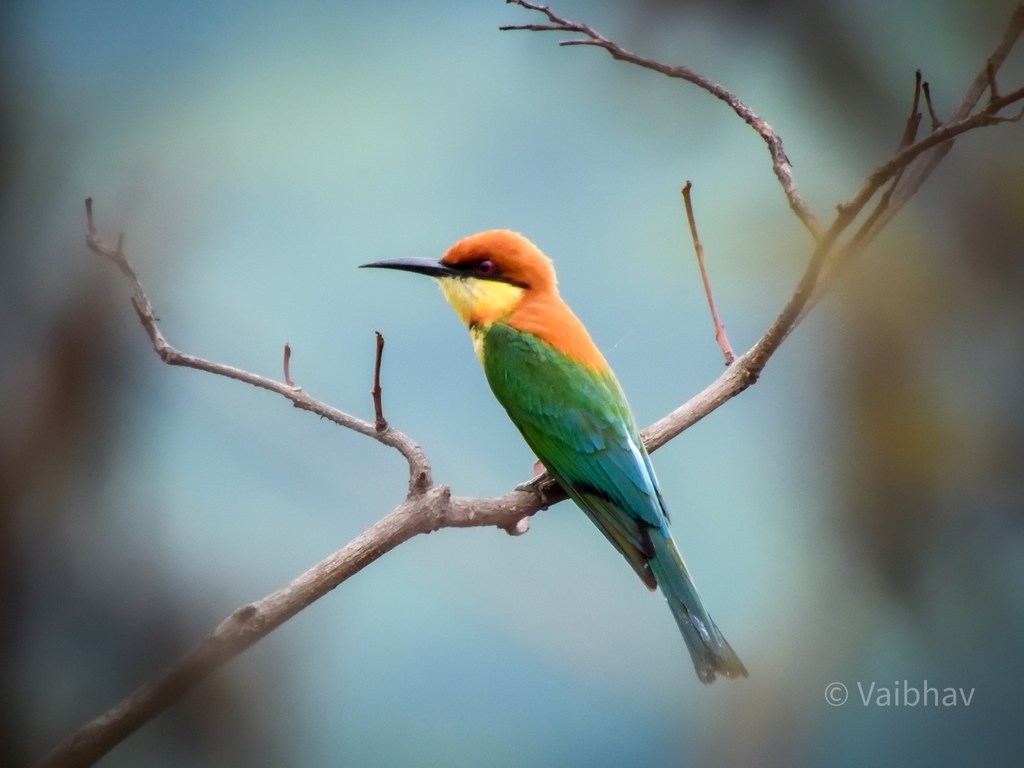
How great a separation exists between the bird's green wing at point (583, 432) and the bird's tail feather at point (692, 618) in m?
0.02

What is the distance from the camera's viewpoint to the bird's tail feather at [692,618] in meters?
1.60

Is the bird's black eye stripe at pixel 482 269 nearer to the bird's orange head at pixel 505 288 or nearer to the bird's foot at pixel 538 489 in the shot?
the bird's orange head at pixel 505 288

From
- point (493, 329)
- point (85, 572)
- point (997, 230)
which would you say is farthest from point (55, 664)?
point (997, 230)

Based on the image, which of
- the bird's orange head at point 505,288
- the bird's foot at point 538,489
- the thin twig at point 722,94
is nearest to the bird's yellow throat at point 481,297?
the bird's orange head at point 505,288

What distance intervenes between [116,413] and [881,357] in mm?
1676

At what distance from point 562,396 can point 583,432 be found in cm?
9

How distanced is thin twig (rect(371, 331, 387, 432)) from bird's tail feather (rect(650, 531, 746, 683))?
575 millimetres

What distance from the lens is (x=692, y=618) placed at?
165 centimetres

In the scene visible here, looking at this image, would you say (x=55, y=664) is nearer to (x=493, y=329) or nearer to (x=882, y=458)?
(x=493, y=329)

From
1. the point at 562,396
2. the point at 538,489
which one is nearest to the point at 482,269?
the point at 562,396

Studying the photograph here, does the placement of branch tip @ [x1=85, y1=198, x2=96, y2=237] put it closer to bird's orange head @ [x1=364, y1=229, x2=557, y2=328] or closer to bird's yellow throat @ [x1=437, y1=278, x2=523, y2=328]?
bird's orange head @ [x1=364, y1=229, x2=557, y2=328]

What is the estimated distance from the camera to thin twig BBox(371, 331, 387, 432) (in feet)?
4.21

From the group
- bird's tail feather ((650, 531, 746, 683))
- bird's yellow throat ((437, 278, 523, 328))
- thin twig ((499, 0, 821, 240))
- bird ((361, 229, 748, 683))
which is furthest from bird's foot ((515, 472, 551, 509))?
thin twig ((499, 0, 821, 240))

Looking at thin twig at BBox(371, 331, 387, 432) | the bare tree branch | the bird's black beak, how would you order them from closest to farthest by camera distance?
thin twig at BBox(371, 331, 387, 432) < the bare tree branch < the bird's black beak
